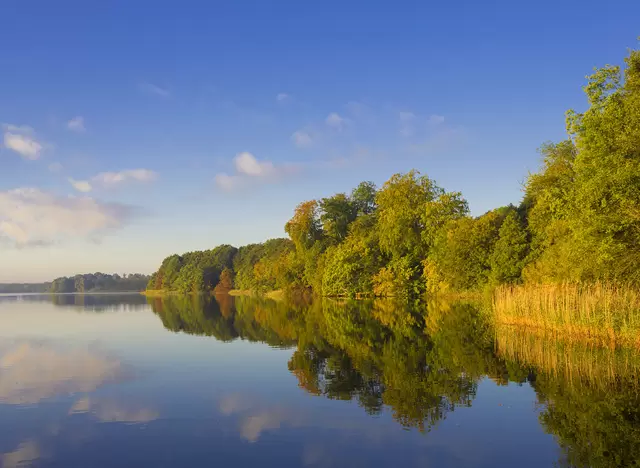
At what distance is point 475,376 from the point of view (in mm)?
17125

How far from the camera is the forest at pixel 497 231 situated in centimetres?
2338

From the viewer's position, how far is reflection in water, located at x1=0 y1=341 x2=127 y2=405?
16.1 m

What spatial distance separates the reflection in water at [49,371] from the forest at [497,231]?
72.2ft

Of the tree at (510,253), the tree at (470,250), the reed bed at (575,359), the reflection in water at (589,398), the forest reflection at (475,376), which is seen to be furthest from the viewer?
the tree at (470,250)

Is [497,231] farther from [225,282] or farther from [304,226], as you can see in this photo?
[225,282]

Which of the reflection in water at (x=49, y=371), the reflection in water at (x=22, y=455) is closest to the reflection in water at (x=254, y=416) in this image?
the reflection in water at (x=22, y=455)

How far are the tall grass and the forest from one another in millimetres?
1911

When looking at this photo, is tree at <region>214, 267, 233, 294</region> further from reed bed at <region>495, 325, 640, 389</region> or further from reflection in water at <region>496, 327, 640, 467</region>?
reflection in water at <region>496, 327, 640, 467</region>

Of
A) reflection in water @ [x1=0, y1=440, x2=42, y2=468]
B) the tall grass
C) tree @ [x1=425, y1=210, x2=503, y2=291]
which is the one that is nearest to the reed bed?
the tall grass

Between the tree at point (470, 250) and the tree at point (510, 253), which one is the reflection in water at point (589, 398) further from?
the tree at point (470, 250)

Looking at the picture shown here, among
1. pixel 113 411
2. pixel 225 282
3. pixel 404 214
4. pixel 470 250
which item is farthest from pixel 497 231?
pixel 225 282

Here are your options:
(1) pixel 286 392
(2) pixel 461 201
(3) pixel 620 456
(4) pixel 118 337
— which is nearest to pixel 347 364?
(1) pixel 286 392

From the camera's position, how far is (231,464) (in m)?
9.73

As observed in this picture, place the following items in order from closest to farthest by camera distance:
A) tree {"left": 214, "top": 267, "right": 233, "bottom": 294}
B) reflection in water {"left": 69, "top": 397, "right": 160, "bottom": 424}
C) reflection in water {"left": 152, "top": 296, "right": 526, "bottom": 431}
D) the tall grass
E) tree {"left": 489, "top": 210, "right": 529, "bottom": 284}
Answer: reflection in water {"left": 69, "top": 397, "right": 160, "bottom": 424}, reflection in water {"left": 152, "top": 296, "right": 526, "bottom": 431}, the tall grass, tree {"left": 489, "top": 210, "right": 529, "bottom": 284}, tree {"left": 214, "top": 267, "right": 233, "bottom": 294}
